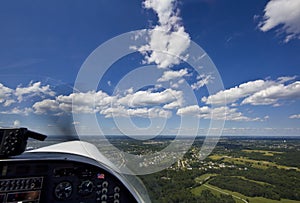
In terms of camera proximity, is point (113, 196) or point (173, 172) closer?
point (113, 196)

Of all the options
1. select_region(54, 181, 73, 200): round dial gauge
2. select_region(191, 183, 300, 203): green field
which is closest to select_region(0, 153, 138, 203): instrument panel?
select_region(54, 181, 73, 200): round dial gauge

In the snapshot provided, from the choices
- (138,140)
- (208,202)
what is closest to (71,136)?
(138,140)

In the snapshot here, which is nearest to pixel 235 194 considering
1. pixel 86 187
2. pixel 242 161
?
pixel 242 161

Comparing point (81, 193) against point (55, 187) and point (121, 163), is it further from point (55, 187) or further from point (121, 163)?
point (121, 163)

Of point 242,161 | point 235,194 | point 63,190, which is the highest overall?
point 63,190

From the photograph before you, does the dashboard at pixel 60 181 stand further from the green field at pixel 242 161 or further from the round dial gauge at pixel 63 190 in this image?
the green field at pixel 242 161

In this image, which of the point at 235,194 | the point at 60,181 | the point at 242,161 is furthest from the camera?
the point at 242,161

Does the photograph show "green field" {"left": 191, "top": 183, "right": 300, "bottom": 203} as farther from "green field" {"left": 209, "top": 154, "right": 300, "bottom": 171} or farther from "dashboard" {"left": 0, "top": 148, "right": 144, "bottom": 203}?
"dashboard" {"left": 0, "top": 148, "right": 144, "bottom": 203}

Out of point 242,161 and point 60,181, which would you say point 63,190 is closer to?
point 60,181
